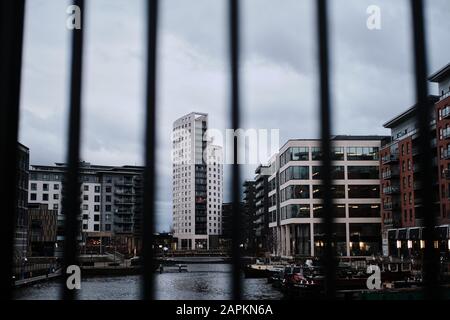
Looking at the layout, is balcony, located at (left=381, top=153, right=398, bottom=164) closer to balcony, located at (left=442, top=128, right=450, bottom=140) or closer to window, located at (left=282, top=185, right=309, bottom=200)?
window, located at (left=282, top=185, right=309, bottom=200)

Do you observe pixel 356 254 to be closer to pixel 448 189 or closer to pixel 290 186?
pixel 290 186

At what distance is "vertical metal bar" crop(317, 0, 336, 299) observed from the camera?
2.39 metres

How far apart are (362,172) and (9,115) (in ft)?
173

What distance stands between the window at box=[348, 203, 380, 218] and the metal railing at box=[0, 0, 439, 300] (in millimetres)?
52592

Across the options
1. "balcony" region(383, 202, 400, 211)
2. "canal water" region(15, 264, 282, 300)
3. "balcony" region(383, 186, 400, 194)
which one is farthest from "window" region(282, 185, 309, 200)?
"canal water" region(15, 264, 282, 300)

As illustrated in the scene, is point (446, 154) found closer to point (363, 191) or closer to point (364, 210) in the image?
point (363, 191)

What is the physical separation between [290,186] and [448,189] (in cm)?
2009

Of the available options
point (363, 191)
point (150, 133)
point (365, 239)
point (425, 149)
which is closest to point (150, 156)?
point (150, 133)

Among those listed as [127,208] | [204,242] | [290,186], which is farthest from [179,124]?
[204,242]

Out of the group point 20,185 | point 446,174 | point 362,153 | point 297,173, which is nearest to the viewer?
point 20,185

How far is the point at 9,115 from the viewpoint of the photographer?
7.98 feet

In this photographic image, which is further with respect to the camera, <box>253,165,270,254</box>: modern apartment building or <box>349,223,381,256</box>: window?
<box>253,165,270,254</box>: modern apartment building

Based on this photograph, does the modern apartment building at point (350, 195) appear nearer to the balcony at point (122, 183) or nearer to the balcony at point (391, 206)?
the balcony at point (391, 206)
